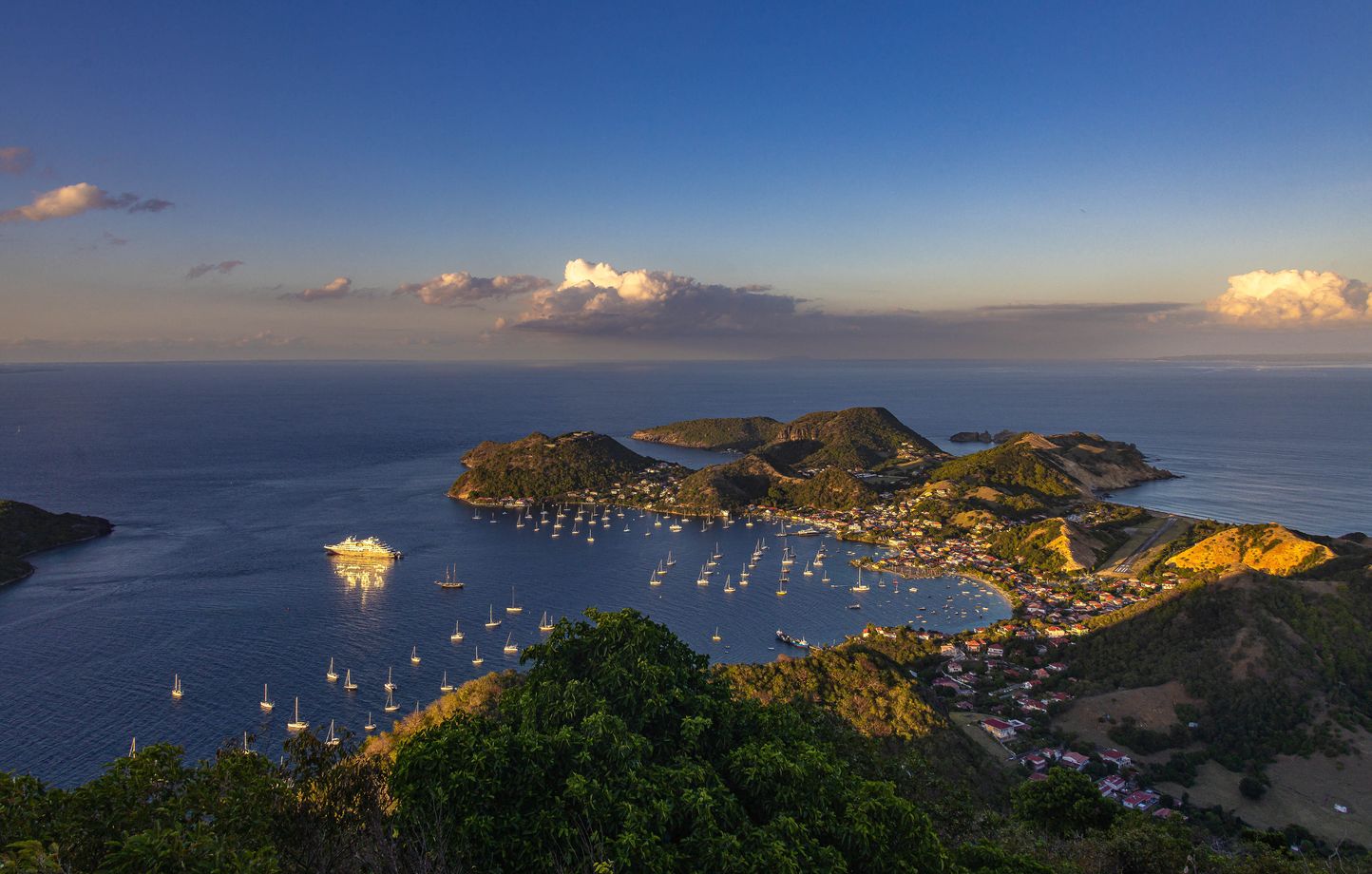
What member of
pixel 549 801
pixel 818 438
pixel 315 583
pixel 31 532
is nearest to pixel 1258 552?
pixel 549 801

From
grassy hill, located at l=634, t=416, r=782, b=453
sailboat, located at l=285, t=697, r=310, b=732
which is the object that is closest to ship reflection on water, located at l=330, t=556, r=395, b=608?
sailboat, located at l=285, t=697, r=310, b=732

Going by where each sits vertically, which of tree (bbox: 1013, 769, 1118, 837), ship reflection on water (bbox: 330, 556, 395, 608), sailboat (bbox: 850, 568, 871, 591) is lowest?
sailboat (bbox: 850, 568, 871, 591)

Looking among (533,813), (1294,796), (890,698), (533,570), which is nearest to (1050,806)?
(890,698)

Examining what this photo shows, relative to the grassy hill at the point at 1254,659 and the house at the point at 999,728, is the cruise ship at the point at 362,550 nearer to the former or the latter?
the house at the point at 999,728

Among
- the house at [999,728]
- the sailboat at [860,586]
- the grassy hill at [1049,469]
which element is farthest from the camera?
the grassy hill at [1049,469]

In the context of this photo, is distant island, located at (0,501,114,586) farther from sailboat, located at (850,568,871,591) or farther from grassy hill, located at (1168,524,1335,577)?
grassy hill, located at (1168,524,1335,577)

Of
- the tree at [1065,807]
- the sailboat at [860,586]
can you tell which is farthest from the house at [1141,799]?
the sailboat at [860,586]
